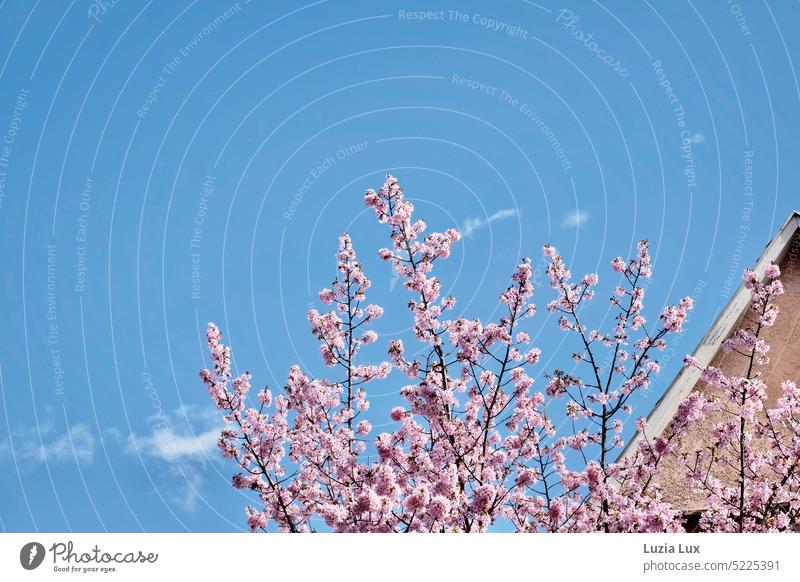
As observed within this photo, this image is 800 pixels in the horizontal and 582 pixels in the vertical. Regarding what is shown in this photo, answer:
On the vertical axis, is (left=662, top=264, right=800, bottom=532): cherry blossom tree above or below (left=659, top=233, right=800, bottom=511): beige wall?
below

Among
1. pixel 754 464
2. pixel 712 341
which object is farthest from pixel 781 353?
pixel 754 464

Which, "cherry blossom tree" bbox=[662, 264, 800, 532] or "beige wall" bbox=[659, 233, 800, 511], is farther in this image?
"beige wall" bbox=[659, 233, 800, 511]

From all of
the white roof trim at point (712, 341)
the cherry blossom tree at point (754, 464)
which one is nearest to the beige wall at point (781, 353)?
the white roof trim at point (712, 341)

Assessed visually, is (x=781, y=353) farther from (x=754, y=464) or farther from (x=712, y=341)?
(x=754, y=464)

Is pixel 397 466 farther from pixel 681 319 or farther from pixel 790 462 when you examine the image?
pixel 790 462

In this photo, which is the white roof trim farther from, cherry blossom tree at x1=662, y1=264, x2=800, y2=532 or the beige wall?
cherry blossom tree at x1=662, y1=264, x2=800, y2=532

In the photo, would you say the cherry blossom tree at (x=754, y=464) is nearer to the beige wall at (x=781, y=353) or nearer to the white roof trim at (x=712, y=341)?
Result: the white roof trim at (x=712, y=341)

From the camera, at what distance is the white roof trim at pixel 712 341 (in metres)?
13.3

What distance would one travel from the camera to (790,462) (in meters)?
10.6

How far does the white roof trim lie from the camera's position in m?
13.3

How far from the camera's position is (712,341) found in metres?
14.4

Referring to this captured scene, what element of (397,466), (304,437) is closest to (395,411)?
(397,466)

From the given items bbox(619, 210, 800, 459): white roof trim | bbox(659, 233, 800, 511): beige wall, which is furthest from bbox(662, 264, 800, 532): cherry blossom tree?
bbox(659, 233, 800, 511): beige wall

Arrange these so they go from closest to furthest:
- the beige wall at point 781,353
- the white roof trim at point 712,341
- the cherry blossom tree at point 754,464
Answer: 1. the cherry blossom tree at point 754,464
2. the white roof trim at point 712,341
3. the beige wall at point 781,353
